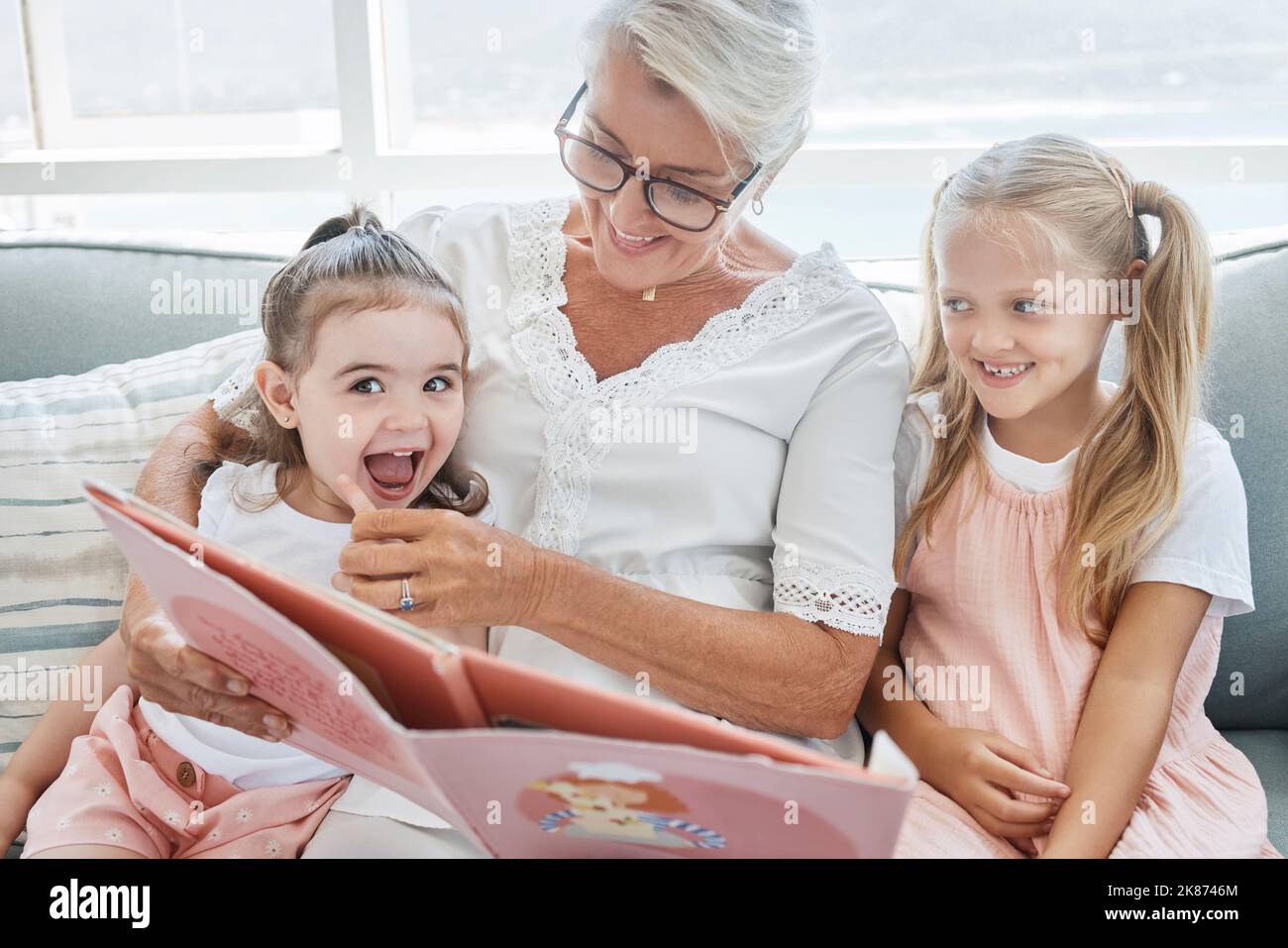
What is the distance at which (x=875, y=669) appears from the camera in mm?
1574

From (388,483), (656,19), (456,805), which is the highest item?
(656,19)

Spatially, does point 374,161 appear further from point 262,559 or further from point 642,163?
point 262,559

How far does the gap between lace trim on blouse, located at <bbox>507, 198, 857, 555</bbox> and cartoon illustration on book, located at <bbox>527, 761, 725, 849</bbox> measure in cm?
59

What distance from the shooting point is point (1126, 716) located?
4.42ft

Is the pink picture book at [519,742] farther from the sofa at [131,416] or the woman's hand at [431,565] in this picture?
the sofa at [131,416]

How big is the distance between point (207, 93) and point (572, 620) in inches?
72.6

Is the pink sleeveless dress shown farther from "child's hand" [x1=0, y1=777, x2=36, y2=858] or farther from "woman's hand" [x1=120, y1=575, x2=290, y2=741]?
"child's hand" [x1=0, y1=777, x2=36, y2=858]

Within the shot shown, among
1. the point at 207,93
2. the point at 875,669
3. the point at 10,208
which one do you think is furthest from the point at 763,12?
the point at 10,208

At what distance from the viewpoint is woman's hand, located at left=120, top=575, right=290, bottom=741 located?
Result: 3.58 feet

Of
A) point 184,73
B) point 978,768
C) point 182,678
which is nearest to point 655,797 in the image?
point 182,678

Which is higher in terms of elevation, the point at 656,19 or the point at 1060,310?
the point at 656,19

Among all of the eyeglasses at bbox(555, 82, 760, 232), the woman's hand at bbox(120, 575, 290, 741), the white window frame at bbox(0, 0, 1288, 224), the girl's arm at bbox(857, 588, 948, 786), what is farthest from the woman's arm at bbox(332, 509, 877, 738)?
the white window frame at bbox(0, 0, 1288, 224)

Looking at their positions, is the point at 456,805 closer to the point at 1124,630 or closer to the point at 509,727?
the point at 509,727

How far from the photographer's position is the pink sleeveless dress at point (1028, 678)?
1.36m
